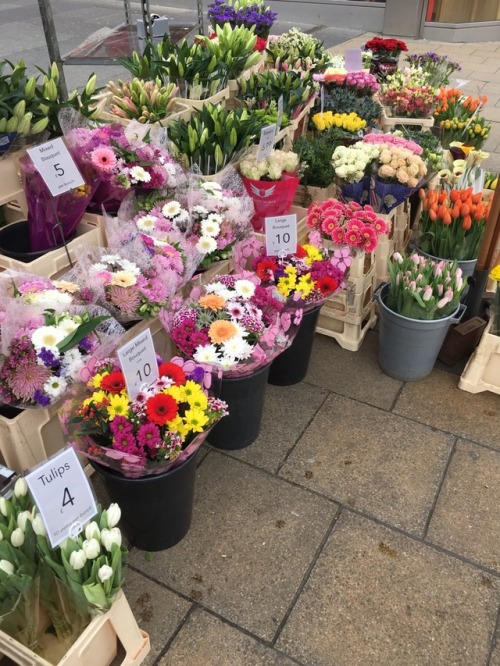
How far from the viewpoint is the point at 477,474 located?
251 cm

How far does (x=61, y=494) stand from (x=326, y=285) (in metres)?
1.52

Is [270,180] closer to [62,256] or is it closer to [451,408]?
[62,256]

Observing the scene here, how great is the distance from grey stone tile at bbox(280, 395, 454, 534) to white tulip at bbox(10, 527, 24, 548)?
4.16ft

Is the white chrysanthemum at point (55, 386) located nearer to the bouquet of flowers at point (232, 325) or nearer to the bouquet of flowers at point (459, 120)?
the bouquet of flowers at point (232, 325)

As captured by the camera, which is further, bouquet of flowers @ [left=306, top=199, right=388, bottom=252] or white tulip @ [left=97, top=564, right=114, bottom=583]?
bouquet of flowers @ [left=306, top=199, right=388, bottom=252]

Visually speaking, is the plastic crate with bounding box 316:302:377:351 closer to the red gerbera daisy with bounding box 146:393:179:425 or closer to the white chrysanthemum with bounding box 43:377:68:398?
the red gerbera daisy with bounding box 146:393:179:425

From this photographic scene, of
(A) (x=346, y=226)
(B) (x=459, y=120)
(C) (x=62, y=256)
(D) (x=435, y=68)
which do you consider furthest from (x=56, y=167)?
(D) (x=435, y=68)

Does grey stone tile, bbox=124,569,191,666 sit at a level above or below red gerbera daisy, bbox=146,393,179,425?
below

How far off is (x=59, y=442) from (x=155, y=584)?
2.18 ft

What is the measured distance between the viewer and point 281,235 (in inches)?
104

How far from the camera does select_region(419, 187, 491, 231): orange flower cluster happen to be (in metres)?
3.14

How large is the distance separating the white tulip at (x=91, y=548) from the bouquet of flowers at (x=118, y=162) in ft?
5.37

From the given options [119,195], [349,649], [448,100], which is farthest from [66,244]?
[448,100]

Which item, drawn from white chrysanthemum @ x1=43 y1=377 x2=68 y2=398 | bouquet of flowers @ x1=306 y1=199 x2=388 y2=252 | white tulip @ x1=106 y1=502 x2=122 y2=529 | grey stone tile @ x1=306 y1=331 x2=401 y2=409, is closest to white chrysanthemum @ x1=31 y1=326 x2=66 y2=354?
white chrysanthemum @ x1=43 y1=377 x2=68 y2=398
